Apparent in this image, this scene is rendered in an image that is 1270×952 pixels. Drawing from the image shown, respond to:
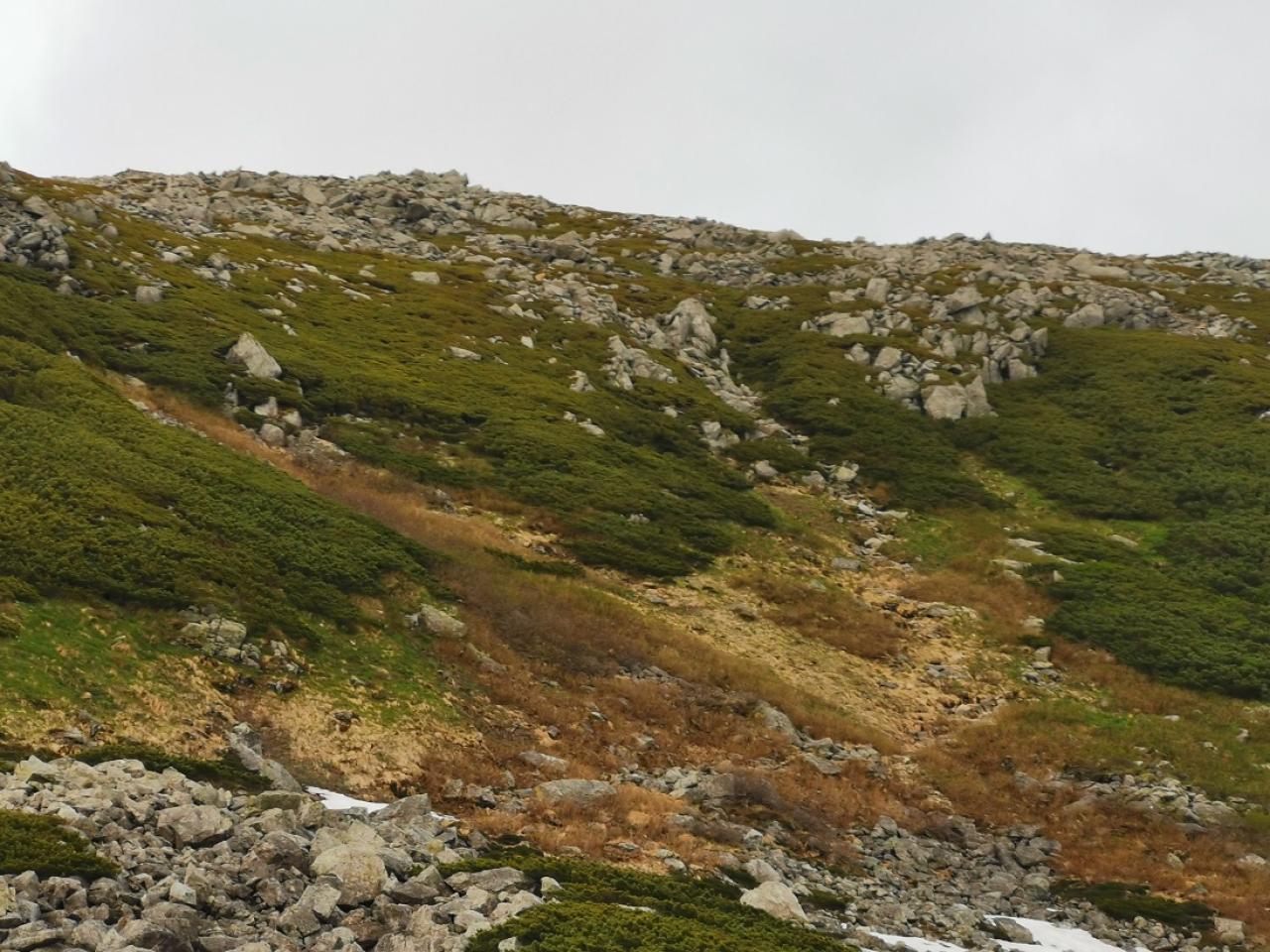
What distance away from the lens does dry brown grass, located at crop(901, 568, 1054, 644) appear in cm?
3875

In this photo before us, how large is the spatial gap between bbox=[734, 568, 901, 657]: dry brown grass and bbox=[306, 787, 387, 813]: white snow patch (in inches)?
837

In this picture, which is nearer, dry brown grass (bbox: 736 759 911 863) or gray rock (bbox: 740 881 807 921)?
gray rock (bbox: 740 881 807 921)

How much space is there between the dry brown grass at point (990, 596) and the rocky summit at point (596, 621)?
10.2 inches

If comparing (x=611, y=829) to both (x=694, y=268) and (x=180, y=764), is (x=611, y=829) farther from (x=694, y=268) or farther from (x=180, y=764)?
(x=694, y=268)

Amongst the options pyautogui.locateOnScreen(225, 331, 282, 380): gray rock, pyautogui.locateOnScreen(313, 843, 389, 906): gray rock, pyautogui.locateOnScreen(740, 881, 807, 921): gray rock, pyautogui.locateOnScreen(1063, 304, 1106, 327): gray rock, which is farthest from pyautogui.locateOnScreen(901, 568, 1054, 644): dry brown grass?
pyautogui.locateOnScreen(1063, 304, 1106, 327): gray rock

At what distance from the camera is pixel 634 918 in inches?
496

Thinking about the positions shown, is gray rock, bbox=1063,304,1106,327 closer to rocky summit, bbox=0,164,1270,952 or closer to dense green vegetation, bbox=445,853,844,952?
rocky summit, bbox=0,164,1270,952

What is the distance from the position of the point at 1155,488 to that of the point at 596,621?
35.2 metres

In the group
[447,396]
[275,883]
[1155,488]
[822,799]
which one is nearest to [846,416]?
[1155,488]

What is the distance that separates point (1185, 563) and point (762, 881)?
34.8m

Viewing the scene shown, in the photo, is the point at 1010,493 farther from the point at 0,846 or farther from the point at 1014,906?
the point at 0,846

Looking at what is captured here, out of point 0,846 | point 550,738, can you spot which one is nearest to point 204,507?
point 550,738

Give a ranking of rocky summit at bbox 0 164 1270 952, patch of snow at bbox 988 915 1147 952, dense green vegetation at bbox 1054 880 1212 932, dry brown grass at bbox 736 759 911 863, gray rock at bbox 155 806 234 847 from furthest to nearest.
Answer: dry brown grass at bbox 736 759 911 863, dense green vegetation at bbox 1054 880 1212 932, patch of snow at bbox 988 915 1147 952, rocky summit at bbox 0 164 1270 952, gray rock at bbox 155 806 234 847

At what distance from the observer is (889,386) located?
212 feet
